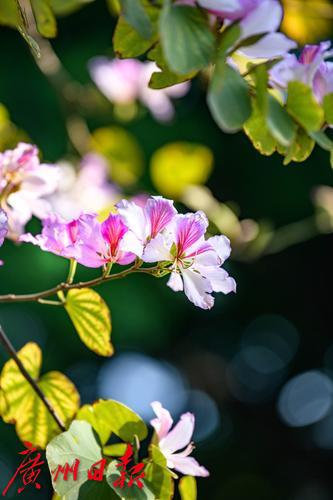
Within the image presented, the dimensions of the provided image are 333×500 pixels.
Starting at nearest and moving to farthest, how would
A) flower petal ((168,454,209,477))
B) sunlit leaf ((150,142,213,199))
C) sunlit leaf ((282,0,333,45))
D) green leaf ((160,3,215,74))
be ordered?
green leaf ((160,3,215,74)), flower petal ((168,454,209,477)), sunlit leaf ((282,0,333,45)), sunlit leaf ((150,142,213,199))

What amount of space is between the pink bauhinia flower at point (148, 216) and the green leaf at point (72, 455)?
10 centimetres

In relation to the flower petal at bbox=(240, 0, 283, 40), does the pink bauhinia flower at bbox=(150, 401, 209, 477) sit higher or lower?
lower

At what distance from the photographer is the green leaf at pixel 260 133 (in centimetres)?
41

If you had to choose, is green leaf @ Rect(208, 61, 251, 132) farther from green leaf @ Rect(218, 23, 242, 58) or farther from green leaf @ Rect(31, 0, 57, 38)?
green leaf @ Rect(31, 0, 57, 38)

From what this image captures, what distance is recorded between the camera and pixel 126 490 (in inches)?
15.9

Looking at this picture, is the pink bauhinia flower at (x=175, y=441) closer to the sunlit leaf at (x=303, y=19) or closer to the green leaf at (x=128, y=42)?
the green leaf at (x=128, y=42)

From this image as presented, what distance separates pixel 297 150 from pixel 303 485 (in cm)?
212

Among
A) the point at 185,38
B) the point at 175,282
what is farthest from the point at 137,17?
the point at 175,282

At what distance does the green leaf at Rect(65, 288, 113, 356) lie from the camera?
0.46 meters

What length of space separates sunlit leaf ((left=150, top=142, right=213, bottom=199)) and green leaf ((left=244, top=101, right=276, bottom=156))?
662 millimetres

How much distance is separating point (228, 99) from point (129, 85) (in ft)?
2.71

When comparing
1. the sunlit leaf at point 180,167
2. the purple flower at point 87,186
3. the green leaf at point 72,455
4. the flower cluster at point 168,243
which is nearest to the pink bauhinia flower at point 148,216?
the flower cluster at point 168,243

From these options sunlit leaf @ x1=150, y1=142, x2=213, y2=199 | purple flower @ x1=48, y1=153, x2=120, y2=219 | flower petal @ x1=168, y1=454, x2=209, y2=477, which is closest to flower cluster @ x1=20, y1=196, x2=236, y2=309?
flower petal @ x1=168, y1=454, x2=209, y2=477

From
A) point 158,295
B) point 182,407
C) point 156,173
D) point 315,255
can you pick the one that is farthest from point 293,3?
point 182,407
